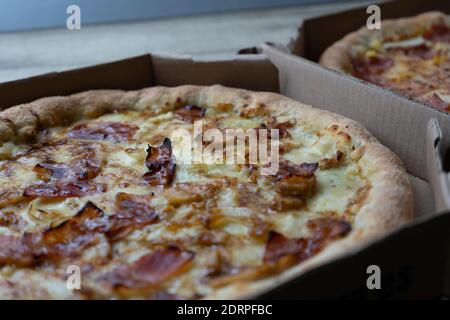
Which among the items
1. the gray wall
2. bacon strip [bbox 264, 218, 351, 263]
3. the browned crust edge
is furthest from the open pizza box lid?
the gray wall

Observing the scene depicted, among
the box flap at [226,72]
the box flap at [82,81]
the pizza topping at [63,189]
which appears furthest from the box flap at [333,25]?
the pizza topping at [63,189]

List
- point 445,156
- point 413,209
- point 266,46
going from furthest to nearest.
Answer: point 266,46, point 445,156, point 413,209

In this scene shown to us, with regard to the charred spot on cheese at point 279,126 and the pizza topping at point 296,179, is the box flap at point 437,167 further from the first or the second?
the charred spot on cheese at point 279,126

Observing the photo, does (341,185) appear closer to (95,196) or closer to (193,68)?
(95,196)

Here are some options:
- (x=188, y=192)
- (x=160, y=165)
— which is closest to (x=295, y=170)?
(x=188, y=192)

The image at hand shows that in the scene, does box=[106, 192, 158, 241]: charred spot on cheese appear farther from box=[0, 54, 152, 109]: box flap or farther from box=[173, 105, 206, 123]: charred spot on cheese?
box=[0, 54, 152, 109]: box flap
